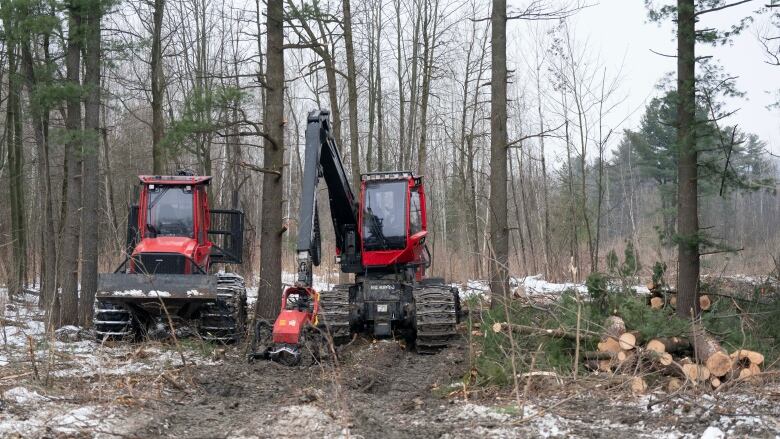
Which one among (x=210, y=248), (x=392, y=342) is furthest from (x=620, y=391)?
(x=210, y=248)

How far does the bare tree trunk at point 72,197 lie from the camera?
12586 millimetres

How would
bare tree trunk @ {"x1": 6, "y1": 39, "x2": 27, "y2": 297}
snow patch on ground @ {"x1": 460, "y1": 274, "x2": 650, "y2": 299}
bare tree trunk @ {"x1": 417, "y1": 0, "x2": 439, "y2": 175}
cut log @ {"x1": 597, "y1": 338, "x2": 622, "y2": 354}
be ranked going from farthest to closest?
bare tree trunk @ {"x1": 417, "y1": 0, "x2": 439, "y2": 175} → bare tree trunk @ {"x1": 6, "y1": 39, "x2": 27, "y2": 297} → snow patch on ground @ {"x1": 460, "y1": 274, "x2": 650, "y2": 299} → cut log @ {"x1": 597, "y1": 338, "x2": 622, "y2": 354}

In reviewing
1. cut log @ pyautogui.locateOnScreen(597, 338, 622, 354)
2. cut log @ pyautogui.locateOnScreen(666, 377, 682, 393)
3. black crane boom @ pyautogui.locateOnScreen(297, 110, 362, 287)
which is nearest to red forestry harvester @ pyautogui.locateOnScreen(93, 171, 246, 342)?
black crane boom @ pyautogui.locateOnScreen(297, 110, 362, 287)

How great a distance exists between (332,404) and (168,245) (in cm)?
595

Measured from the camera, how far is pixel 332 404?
6875 millimetres

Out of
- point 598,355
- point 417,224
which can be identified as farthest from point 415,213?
point 598,355

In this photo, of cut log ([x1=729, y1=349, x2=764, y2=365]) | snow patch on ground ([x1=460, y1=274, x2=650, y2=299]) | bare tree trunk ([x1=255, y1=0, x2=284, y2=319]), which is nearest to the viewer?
cut log ([x1=729, y1=349, x2=764, y2=365])

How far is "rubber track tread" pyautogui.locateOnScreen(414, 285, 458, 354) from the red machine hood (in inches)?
155

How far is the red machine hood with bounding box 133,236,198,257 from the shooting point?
456 inches

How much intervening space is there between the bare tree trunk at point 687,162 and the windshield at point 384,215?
4.33 meters

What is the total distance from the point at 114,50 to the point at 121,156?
662 inches

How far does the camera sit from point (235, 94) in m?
11.4

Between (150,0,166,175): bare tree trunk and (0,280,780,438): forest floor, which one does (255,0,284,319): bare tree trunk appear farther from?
(150,0,166,175): bare tree trunk

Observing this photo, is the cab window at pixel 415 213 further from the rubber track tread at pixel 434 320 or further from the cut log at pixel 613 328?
the cut log at pixel 613 328
